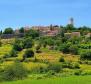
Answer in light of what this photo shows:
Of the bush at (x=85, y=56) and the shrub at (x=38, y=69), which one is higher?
the bush at (x=85, y=56)

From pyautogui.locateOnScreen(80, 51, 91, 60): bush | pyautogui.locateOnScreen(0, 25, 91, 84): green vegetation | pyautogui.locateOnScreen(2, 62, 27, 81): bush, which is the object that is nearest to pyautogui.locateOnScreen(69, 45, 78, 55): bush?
pyautogui.locateOnScreen(0, 25, 91, 84): green vegetation

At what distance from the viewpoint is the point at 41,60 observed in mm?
81375

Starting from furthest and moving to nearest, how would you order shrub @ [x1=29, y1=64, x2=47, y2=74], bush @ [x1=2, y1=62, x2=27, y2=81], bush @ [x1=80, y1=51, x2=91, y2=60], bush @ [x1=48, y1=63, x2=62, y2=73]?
1. bush @ [x1=80, y1=51, x2=91, y2=60]
2. shrub @ [x1=29, y1=64, x2=47, y2=74]
3. bush @ [x1=48, y1=63, x2=62, y2=73]
4. bush @ [x1=2, y1=62, x2=27, y2=81]

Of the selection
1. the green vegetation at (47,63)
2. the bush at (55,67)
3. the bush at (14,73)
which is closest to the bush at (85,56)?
the green vegetation at (47,63)

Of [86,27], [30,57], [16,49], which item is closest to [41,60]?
[30,57]

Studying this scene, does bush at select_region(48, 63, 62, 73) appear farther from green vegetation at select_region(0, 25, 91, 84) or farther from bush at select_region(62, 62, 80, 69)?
bush at select_region(62, 62, 80, 69)

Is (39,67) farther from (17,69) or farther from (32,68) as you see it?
(17,69)

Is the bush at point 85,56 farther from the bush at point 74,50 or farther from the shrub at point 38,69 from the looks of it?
the shrub at point 38,69

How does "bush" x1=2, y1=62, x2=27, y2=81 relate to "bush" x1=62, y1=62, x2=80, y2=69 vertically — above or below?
above

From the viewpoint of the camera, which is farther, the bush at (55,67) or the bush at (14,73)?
the bush at (55,67)

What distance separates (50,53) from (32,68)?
23601mm

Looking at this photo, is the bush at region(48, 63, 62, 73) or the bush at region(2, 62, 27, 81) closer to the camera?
the bush at region(2, 62, 27, 81)

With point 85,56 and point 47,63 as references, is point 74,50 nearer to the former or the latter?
point 85,56

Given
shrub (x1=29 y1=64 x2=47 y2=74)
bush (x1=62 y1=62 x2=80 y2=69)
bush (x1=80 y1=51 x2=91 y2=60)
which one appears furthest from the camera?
bush (x1=80 y1=51 x2=91 y2=60)
